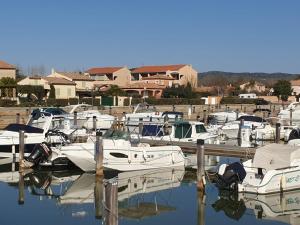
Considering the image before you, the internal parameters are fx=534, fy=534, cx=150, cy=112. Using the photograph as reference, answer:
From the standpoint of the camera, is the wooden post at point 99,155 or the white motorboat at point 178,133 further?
the white motorboat at point 178,133

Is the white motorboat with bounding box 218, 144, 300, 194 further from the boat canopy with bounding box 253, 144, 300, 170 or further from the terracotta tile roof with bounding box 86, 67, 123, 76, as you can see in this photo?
the terracotta tile roof with bounding box 86, 67, 123, 76

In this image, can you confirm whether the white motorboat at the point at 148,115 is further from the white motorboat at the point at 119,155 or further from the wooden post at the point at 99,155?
the wooden post at the point at 99,155

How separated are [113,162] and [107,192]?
43.5 feet

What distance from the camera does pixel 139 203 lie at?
19.1 meters

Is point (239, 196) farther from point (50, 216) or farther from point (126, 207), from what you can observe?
point (50, 216)

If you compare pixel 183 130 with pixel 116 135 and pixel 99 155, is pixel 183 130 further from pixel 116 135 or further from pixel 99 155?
pixel 99 155

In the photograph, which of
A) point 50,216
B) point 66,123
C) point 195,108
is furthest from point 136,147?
point 195,108

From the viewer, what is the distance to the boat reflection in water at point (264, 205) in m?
17.7

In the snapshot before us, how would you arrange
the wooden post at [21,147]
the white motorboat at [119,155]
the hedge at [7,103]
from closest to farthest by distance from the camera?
the white motorboat at [119,155], the wooden post at [21,147], the hedge at [7,103]

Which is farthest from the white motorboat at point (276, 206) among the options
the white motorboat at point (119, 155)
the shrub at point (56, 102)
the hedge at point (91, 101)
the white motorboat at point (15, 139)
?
the hedge at point (91, 101)

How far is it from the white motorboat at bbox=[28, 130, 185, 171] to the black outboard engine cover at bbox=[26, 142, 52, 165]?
0.16 metres

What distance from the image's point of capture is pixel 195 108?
229 ft

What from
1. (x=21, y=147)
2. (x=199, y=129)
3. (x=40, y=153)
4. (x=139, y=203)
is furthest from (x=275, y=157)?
(x=21, y=147)

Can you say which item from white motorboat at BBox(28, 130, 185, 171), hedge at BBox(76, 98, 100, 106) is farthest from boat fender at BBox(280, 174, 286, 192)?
hedge at BBox(76, 98, 100, 106)
